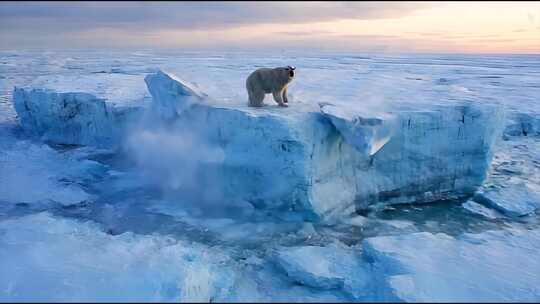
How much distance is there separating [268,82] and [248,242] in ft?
6.71

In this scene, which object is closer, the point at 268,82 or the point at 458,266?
the point at 458,266

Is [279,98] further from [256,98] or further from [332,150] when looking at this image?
[332,150]

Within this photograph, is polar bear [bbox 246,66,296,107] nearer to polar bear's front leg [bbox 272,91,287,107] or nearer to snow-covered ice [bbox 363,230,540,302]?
polar bear's front leg [bbox 272,91,287,107]

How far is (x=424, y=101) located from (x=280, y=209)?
271cm

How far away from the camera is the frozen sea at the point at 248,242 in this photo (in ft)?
10.7

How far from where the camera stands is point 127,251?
3785 millimetres

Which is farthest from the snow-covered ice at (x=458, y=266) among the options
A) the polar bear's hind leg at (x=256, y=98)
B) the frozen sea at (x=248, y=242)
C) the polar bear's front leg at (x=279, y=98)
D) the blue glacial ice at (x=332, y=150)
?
the polar bear's hind leg at (x=256, y=98)

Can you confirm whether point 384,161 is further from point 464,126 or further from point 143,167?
point 143,167

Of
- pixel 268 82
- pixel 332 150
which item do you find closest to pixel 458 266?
pixel 332 150

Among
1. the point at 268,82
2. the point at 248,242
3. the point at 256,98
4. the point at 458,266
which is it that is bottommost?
the point at 248,242

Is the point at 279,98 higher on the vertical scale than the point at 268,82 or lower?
lower

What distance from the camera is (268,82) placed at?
5117mm

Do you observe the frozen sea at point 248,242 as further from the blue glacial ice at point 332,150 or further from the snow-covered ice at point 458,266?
the blue glacial ice at point 332,150

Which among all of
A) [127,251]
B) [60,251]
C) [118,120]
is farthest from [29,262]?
[118,120]
